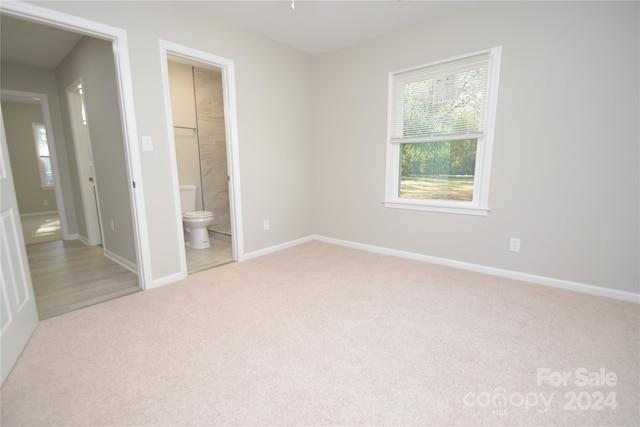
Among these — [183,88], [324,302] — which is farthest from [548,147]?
[183,88]

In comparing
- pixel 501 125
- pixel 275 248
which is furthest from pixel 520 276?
pixel 275 248

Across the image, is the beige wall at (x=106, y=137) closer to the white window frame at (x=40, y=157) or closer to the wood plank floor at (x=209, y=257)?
the wood plank floor at (x=209, y=257)

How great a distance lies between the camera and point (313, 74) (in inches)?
150

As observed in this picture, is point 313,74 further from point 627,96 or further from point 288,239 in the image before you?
point 627,96

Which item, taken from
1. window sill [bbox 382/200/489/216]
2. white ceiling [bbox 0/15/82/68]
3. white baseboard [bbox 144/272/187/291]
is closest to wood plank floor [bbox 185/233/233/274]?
white baseboard [bbox 144/272/187/291]

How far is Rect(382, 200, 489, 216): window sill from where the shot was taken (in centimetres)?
277

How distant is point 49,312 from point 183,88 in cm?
326

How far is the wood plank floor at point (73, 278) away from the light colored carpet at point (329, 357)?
22 cm

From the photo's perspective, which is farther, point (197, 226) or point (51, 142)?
point (51, 142)

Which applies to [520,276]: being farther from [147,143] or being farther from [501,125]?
[147,143]

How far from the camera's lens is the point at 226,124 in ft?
9.91

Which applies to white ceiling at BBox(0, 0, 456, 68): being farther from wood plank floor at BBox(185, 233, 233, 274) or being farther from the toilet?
wood plank floor at BBox(185, 233, 233, 274)

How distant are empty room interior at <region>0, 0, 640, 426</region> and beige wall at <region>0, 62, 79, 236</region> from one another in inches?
0.9

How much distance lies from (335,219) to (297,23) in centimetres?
234
